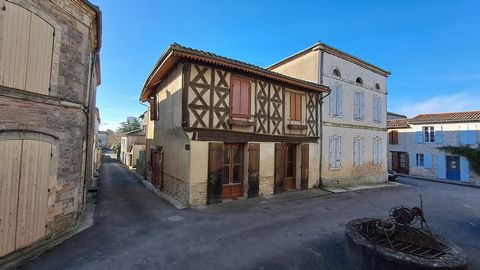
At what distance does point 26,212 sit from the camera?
489cm

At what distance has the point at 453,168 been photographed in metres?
20.6

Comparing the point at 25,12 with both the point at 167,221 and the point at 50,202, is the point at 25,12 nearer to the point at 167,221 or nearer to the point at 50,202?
the point at 50,202

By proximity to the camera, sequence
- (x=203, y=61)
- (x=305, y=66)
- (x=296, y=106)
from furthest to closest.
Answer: (x=305, y=66), (x=296, y=106), (x=203, y=61)

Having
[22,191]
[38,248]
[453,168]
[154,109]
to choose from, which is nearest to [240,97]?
[154,109]

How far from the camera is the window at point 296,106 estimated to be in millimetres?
11711

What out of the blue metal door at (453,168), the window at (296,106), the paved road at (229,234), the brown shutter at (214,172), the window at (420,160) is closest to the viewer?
the paved road at (229,234)

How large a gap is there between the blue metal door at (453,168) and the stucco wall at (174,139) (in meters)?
23.8

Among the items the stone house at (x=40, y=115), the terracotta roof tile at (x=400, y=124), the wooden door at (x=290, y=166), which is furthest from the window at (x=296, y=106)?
the terracotta roof tile at (x=400, y=124)

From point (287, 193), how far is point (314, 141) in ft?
10.9

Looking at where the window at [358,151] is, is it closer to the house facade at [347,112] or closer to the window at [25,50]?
the house facade at [347,112]

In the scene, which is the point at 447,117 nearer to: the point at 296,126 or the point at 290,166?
the point at 296,126

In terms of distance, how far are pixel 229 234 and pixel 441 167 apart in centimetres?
2347

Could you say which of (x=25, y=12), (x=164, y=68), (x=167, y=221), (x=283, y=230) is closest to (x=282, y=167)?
(x=283, y=230)

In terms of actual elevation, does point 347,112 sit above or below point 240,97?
above
